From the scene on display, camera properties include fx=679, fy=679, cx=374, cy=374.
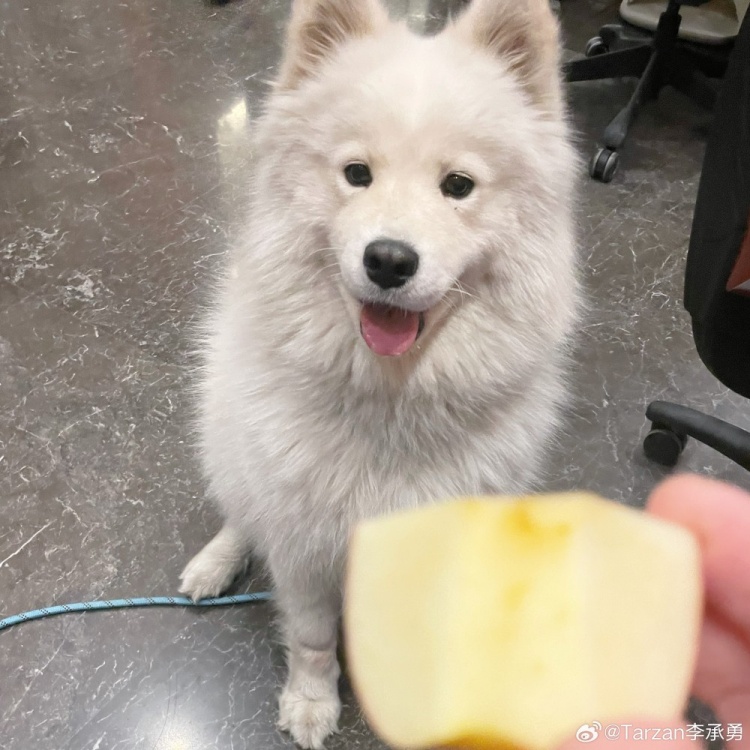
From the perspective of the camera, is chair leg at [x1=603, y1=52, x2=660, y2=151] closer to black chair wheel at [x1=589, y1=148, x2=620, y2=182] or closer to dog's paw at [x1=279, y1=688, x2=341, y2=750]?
black chair wheel at [x1=589, y1=148, x2=620, y2=182]

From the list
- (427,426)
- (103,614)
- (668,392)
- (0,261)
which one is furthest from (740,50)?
(0,261)

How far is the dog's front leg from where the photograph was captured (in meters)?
1.29

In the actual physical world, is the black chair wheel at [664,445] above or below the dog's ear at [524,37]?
below

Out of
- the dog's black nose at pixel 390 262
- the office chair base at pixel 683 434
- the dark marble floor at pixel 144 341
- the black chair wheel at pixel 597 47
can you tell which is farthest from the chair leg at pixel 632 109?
the dog's black nose at pixel 390 262

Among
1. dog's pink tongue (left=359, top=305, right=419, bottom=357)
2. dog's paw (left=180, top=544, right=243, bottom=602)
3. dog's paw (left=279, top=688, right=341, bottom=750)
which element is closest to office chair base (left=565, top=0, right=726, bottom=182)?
dog's pink tongue (left=359, top=305, right=419, bottom=357)

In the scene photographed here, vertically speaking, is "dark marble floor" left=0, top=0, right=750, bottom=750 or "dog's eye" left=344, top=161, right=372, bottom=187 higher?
"dog's eye" left=344, top=161, right=372, bottom=187

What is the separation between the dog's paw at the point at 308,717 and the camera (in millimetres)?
1353

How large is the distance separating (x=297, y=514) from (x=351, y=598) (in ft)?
1.41

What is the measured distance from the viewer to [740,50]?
107cm

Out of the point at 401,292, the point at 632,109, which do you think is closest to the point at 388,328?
the point at 401,292

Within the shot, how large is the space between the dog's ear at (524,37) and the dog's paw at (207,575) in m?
1.16

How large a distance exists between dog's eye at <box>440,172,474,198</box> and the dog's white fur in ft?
0.04

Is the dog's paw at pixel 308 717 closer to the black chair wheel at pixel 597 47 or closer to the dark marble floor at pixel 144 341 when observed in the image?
the dark marble floor at pixel 144 341

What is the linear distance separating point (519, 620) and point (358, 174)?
2.23 feet
